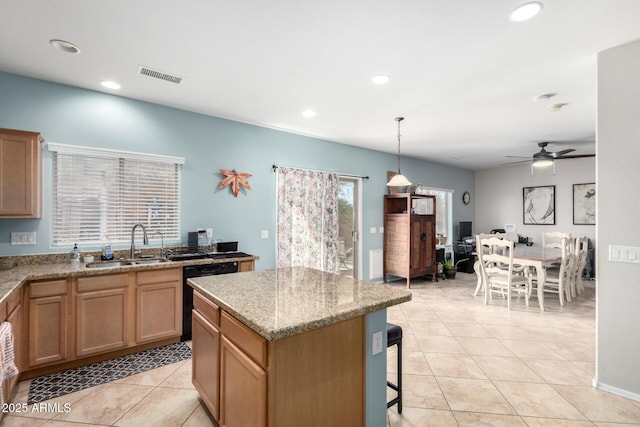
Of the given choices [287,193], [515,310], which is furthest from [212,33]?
[515,310]

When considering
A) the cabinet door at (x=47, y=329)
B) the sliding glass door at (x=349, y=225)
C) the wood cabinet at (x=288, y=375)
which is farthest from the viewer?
the sliding glass door at (x=349, y=225)

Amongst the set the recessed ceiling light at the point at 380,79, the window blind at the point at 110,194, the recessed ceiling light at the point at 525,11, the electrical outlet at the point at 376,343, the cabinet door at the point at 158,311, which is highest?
the recessed ceiling light at the point at 380,79

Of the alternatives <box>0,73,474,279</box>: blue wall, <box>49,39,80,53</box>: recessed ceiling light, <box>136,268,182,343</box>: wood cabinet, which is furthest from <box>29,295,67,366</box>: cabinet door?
<box>49,39,80,53</box>: recessed ceiling light

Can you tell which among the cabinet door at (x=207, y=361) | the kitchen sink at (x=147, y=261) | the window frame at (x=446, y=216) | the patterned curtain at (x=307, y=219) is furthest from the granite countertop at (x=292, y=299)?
the window frame at (x=446, y=216)

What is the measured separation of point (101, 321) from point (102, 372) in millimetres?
427

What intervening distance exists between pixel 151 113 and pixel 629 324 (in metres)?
4.77

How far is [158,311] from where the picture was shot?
10.1 feet

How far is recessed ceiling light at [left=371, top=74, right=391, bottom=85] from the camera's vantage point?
9.22 feet

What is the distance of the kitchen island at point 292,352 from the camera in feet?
4.49

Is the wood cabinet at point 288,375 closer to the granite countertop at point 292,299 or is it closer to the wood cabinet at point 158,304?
the granite countertop at point 292,299

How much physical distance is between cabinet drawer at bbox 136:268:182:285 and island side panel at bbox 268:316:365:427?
7.24 ft

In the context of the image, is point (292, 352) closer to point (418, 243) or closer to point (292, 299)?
point (292, 299)

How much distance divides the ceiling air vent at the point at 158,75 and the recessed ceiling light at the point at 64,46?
45 centimetres

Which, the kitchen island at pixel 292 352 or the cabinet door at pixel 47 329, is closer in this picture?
the kitchen island at pixel 292 352
